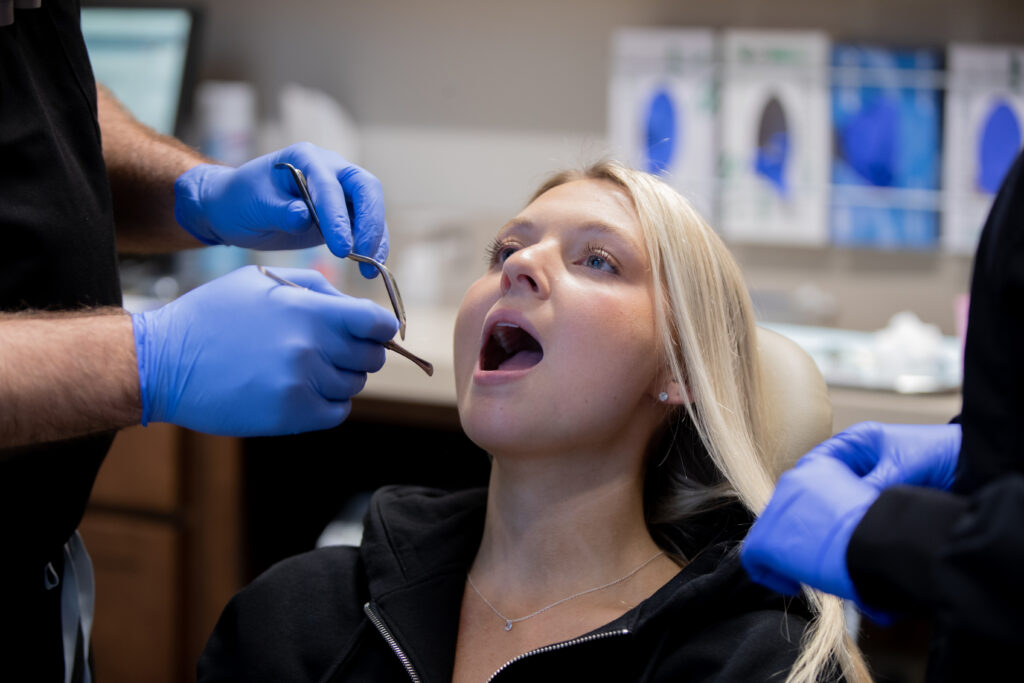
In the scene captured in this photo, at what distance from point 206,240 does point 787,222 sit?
4.82ft

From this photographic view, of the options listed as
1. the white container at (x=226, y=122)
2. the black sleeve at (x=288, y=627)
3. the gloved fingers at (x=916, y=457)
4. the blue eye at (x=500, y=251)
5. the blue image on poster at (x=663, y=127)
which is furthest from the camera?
the white container at (x=226, y=122)

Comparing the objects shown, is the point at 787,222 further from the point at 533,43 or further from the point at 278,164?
the point at 278,164

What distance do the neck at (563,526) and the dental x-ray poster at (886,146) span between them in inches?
54.0

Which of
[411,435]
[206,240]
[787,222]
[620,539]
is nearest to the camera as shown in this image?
[620,539]

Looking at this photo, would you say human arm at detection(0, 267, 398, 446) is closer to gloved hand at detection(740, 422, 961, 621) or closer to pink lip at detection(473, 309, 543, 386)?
pink lip at detection(473, 309, 543, 386)

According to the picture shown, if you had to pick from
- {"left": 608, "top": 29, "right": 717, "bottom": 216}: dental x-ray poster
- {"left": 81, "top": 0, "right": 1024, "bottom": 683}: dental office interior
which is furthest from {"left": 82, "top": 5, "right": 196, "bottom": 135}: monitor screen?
{"left": 608, "top": 29, "right": 717, "bottom": 216}: dental x-ray poster

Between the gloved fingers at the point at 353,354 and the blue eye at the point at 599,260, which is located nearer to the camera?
the gloved fingers at the point at 353,354

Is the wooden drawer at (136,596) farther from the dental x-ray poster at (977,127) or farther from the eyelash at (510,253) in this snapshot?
the dental x-ray poster at (977,127)

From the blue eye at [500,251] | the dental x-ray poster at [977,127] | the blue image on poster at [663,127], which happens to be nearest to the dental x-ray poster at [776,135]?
the blue image on poster at [663,127]

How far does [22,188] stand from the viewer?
113 centimetres

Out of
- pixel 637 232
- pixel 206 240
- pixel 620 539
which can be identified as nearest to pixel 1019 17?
pixel 637 232

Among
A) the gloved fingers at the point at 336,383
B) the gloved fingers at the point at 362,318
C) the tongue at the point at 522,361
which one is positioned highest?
the gloved fingers at the point at 362,318

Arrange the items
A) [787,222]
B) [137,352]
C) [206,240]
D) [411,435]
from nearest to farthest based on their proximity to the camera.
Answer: [137,352]
[206,240]
[787,222]
[411,435]

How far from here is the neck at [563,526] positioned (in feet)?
4.10
